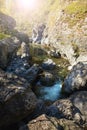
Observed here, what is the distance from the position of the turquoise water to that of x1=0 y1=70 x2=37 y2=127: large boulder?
7.20 meters

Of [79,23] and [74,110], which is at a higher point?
[79,23]

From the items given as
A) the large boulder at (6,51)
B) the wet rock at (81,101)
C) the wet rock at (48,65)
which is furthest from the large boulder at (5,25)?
the wet rock at (81,101)

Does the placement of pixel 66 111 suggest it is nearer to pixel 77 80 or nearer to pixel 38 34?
pixel 77 80

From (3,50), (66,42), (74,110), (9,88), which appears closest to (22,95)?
(9,88)

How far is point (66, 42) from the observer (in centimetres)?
5078

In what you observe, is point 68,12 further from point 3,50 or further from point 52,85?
point 52,85

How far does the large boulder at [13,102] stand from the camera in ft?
63.4

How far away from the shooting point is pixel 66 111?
21.8 meters

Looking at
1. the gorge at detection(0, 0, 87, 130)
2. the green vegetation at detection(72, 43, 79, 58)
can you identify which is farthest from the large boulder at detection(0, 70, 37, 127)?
the green vegetation at detection(72, 43, 79, 58)

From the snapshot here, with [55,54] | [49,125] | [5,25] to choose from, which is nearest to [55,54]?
[55,54]

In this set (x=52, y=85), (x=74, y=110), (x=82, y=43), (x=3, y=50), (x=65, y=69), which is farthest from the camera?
(x=82, y=43)

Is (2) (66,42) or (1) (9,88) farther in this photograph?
(2) (66,42)

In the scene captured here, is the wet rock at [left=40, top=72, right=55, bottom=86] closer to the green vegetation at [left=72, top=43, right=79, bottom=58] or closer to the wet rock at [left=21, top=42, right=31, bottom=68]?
the wet rock at [left=21, top=42, right=31, bottom=68]

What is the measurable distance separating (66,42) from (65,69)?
43.1 feet
